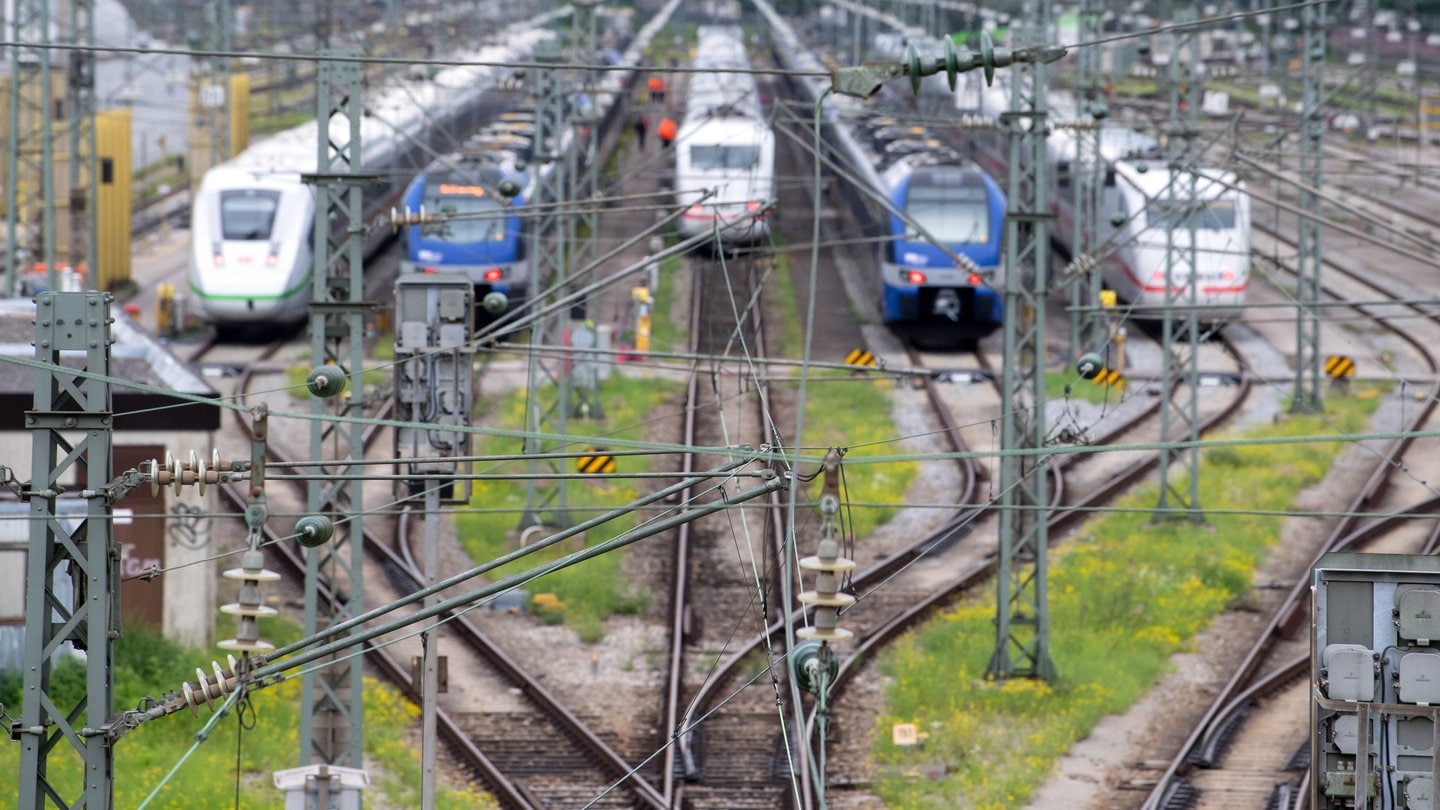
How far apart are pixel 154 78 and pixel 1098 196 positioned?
3646 cm

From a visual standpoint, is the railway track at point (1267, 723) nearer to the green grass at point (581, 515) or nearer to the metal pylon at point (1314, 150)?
the metal pylon at point (1314, 150)

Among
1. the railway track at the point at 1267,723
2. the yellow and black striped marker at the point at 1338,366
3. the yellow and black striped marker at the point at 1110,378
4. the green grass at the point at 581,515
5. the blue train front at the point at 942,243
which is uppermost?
the blue train front at the point at 942,243

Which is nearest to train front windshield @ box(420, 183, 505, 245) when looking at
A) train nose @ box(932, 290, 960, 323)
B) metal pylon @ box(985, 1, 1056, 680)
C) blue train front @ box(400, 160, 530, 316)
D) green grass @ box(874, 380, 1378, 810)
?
blue train front @ box(400, 160, 530, 316)

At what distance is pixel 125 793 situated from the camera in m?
16.3

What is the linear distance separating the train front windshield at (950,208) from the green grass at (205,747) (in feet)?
53.4

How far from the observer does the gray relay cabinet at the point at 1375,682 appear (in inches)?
475

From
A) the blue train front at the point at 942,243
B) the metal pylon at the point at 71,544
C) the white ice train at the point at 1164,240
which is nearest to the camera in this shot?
the metal pylon at the point at 71,544

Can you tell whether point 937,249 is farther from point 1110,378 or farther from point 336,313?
point 336,313

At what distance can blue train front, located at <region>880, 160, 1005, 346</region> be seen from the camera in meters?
33.3

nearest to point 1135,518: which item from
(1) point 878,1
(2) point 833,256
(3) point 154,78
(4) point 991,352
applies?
(4) point 991,352

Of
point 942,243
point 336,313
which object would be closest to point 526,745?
point 336,313

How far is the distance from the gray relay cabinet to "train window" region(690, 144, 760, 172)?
26160 mm

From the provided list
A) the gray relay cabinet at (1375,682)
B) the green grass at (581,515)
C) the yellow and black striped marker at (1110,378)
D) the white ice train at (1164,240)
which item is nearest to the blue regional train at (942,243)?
the white ice train at (1164,240)

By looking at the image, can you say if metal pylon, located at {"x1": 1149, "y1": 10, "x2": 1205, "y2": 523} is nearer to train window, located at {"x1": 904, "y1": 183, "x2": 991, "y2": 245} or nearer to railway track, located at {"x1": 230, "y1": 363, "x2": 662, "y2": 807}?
train window, located at {"x1": 904, "y1": 183, "x2": 991, "y2": 245}
